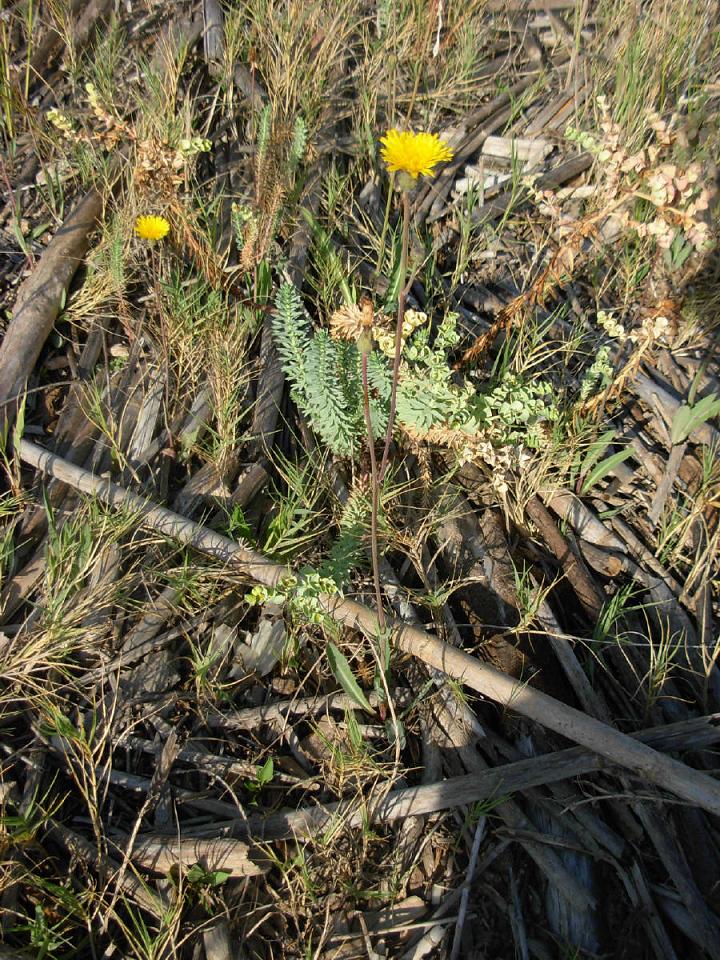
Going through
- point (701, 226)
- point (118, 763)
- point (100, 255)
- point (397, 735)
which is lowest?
point (118, 763)

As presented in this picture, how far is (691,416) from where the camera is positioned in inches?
91.4

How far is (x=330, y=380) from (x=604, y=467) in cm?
96

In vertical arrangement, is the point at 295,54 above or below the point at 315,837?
above

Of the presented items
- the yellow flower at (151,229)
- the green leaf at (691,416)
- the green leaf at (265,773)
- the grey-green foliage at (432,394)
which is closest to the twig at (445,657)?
the green leaf at (265,773)

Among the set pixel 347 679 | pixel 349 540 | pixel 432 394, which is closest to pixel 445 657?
pixel 347 679

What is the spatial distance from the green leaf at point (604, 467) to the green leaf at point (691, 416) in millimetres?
231

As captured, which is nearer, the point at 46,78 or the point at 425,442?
the point at 425,442

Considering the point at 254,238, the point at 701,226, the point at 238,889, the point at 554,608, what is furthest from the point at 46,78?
the point at 238,889

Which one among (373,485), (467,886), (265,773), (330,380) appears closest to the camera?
(373,485)

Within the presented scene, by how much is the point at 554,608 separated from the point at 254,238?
1.69 meters

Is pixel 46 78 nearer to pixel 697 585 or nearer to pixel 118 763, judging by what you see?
pixel 118 763

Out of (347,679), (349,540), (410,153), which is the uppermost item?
(410,153)

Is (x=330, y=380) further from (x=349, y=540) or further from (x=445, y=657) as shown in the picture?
(x=445, y=657)

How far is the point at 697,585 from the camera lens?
2199mm
